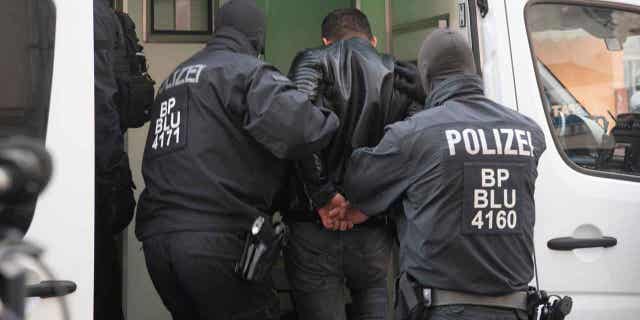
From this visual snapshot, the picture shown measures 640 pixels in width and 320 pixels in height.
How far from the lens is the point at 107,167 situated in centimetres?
329

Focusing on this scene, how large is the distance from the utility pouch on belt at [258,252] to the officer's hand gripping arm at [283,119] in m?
0.24

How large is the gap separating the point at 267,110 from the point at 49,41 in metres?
0.85

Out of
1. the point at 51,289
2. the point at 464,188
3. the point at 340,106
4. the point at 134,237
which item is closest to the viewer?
the point at 51,289

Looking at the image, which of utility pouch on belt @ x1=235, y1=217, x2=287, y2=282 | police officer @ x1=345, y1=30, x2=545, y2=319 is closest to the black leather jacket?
utility pouch on belt @ x1=235, y1=217, x2=287, y2=282

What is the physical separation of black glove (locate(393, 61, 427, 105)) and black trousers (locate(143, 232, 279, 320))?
0.89 m

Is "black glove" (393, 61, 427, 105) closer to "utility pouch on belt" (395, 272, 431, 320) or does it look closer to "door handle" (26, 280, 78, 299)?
"utility pouch on belt" (395, 272, 431, 320)

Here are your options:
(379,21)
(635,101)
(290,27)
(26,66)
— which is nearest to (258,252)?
(26,66)

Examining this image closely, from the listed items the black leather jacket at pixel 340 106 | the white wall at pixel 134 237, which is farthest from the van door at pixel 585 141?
the white wall at pixel 134 237

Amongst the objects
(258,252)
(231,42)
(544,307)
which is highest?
(231,42)

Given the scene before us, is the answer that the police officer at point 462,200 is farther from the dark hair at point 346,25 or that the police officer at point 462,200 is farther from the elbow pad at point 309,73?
the dark hair at point 346,25

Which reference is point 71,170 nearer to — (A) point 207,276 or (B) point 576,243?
(A) point 207,276

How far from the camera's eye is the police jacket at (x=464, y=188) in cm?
282

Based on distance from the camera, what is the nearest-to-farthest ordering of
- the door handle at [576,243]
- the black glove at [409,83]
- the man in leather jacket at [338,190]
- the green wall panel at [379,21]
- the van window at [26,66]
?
the van window at [26,66] < the door handle at [576,243] < the man in leather jacket at [338,190] < the black glove at [409,83] < the green wall panel at [379,21]

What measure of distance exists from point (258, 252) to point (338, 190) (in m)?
0.51
